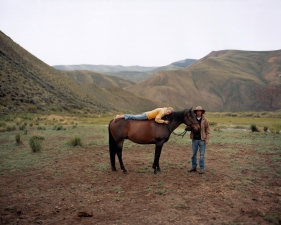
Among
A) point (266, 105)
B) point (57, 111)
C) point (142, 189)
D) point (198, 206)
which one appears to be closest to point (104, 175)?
point (142, 189)

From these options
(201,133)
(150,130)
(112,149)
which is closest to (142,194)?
(150,130)

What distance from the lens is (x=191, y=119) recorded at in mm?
7648

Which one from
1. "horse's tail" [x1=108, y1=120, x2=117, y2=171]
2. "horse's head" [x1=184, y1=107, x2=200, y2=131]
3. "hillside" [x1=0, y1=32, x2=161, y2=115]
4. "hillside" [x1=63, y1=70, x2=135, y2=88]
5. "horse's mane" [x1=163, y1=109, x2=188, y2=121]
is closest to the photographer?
"horse's head" [x1=184, y1=107, x2=200, y2=131]

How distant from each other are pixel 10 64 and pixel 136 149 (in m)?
41.0

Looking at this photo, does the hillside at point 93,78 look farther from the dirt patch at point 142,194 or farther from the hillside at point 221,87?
the dirt patch at point 142,194

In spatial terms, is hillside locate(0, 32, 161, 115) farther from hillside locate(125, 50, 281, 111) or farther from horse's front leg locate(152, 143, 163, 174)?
hillside locate(125, 50, 281, 111)

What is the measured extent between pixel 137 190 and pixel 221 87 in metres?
107

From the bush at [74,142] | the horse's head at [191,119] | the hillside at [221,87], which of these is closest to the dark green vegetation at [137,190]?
the horse's head at [191,119]

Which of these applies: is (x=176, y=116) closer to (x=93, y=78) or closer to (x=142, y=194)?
(x=142, y=194)

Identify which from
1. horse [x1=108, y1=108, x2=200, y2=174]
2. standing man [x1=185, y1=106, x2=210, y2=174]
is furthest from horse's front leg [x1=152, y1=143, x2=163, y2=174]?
standing man [x1=185, y1=106, x2=210, y2=174]

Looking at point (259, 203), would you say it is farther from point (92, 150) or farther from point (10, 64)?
point (10, 64)

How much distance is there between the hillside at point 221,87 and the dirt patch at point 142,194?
8608 centimetres

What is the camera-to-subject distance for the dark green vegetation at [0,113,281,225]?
4.85 m

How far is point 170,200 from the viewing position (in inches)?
223
